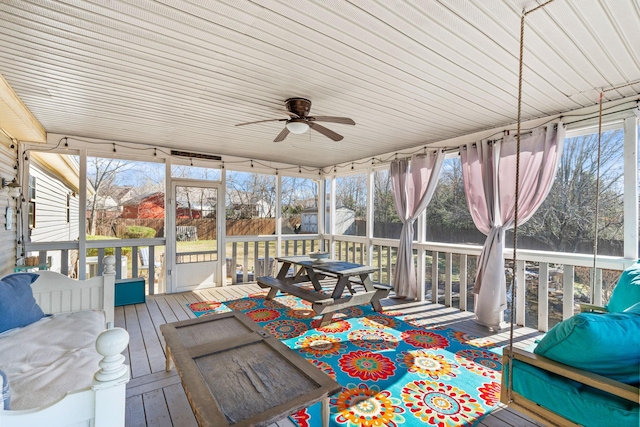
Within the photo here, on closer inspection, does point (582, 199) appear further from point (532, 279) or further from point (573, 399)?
point (573, 399)

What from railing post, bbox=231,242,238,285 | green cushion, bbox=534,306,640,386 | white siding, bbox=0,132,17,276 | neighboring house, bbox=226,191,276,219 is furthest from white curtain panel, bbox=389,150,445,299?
white siding, bbox=0,132,17,276

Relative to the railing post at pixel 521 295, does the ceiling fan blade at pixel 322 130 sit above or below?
above

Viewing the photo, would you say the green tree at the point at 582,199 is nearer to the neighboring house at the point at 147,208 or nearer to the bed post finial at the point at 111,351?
the bed post finial at the point at 111,351

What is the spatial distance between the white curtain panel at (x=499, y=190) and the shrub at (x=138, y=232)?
497 cm

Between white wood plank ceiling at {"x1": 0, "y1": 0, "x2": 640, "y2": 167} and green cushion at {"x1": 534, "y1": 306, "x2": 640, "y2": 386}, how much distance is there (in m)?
1.70

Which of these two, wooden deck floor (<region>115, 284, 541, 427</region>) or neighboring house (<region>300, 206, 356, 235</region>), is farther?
neighboring house (<region>300, 206, 356, 235</region>)

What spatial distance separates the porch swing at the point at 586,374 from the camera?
1308 millimetres

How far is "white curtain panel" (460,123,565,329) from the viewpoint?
3303 millimetres

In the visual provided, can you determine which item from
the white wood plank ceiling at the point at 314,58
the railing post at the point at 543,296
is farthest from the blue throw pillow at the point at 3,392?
the railing post at the point at 543,296

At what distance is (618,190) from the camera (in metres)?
3.01

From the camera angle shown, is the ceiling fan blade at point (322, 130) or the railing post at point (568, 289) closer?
the ceiling fan blade at point (322, 130)

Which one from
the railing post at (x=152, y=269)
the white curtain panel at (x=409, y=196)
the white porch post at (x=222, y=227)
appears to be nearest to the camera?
the white curtain panel at (x=409, y=196)

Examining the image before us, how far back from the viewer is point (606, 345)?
52.8 inches

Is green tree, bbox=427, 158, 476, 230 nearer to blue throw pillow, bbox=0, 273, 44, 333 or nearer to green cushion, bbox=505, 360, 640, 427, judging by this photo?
green cushion, bbox=505, 360, 640, 427
